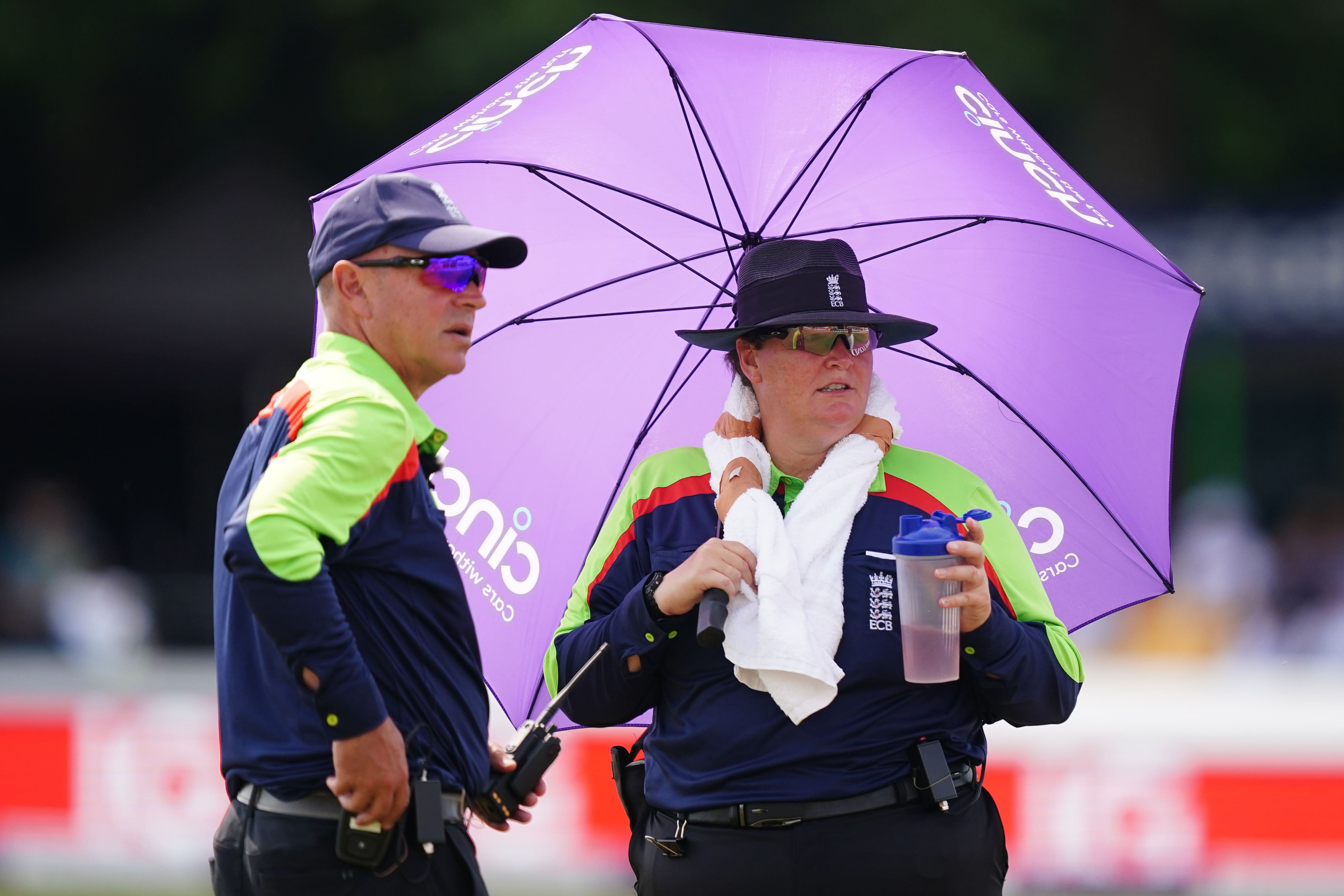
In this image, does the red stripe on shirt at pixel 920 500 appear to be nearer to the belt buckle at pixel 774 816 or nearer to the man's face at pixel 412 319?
the belt buckle at pixel 774 816

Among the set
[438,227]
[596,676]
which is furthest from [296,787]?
[438,227]

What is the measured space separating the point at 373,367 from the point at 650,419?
0.86m

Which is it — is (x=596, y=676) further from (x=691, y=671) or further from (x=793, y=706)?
(x=793, y=706)

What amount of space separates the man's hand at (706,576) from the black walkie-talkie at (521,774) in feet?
0.90

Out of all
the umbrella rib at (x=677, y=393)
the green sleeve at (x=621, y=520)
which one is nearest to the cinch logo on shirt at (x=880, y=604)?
the green sleeve at (x=621, y=520)

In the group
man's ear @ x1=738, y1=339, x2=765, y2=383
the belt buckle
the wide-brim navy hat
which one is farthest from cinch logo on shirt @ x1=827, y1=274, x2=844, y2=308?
the belt buckle

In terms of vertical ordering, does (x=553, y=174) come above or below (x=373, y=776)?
above

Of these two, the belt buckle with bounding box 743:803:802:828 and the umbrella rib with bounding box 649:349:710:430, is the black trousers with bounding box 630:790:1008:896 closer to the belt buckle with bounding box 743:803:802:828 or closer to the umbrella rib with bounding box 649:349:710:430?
the belt buckle with bounding box 743:803:802:828

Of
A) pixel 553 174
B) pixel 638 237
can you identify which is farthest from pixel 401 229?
pixel 638 237

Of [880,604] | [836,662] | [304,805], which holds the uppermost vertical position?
[880,604]

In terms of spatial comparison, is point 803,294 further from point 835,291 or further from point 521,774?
point 521,774

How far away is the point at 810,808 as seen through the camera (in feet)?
9.65

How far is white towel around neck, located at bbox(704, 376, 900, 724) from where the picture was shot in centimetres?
290

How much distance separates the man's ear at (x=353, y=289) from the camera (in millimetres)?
2764
